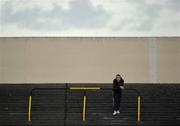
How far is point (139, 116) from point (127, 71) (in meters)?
10.3

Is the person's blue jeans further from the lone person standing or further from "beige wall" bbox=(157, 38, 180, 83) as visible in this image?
"beige wall" bbox=(157, 38, 180, 83)

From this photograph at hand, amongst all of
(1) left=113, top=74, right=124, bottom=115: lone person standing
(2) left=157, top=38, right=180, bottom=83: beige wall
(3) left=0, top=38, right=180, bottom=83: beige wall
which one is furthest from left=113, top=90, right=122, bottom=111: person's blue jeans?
(2) left=157, top=38, right=180, bottom=83: beige wall

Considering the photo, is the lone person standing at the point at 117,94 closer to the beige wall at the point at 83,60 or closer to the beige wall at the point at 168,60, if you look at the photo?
the beige wall at the point at 83,60

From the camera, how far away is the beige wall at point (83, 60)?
1117 inches

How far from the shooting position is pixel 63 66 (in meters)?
28.6

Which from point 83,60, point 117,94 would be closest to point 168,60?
point 83,60

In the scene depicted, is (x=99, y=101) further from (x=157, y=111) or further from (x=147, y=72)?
(x=147, y=72)

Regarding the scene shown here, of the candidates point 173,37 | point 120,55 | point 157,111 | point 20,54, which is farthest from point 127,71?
point 157,111

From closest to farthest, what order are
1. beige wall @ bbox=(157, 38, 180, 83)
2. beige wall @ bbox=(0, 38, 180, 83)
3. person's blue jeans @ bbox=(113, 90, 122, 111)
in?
person's blue jeans @ bbox=(113, 90, 122, 111) < beige wall @ bbox=(157, 38, 180, 83) < beige wall @ bbox=(0, 38, 180, 83)

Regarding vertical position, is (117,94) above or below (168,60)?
below

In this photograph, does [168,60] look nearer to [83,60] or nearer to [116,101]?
[83,60]

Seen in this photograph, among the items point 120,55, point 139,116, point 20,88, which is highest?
point 120,55

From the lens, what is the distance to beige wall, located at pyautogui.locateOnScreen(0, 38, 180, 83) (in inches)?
1117

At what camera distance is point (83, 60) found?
94.4 feet
